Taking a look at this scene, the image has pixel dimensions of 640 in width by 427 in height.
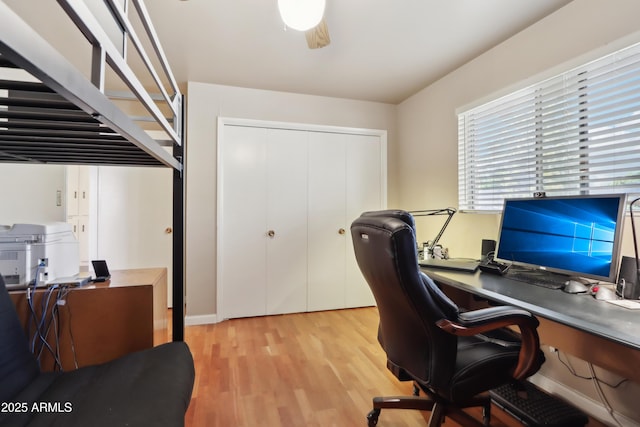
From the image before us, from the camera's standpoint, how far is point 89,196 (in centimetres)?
325

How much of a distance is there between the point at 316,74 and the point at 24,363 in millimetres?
2820

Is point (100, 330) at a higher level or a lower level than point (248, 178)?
lower

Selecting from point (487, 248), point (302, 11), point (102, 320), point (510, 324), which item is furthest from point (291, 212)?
point (510, 324)

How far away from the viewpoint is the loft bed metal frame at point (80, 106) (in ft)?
1.58

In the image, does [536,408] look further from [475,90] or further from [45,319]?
[45,319]

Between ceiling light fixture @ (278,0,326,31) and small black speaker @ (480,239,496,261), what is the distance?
1919mm

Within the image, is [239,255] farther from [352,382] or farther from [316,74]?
[316,74]

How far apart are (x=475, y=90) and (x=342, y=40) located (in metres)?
1.21

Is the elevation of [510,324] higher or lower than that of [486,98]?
lower

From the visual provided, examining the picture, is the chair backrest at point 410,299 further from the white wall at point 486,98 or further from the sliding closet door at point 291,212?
the sliding closet door at point 291,212

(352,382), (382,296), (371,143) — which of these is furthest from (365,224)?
(371,143)

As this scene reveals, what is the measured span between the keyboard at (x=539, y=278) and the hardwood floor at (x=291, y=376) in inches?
30.2

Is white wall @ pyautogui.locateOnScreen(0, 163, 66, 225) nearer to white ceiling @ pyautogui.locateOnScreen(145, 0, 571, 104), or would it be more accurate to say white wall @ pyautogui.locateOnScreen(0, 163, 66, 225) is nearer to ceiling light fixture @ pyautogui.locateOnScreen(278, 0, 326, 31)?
white ceiling @ pyautogui.locateOnScreen(145, 0, 571, 104)

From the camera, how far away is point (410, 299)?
3.80 feet
